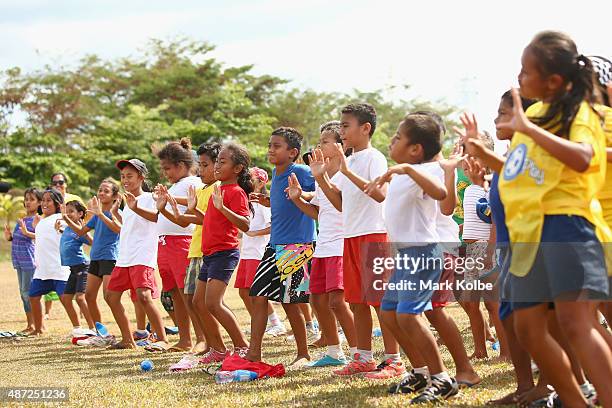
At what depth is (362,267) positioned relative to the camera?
654 centimetres

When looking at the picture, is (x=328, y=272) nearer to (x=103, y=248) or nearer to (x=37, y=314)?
(x=103, y=248)

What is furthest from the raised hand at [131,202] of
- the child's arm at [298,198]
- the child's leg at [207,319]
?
the child's arm at [298,198]

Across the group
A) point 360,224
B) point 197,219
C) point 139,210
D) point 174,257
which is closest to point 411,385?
point 360,224

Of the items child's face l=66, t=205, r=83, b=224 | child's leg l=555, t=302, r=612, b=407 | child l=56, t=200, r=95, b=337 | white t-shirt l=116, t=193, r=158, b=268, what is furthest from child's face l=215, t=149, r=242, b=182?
child's face l=66, t=205, r=83, b=224

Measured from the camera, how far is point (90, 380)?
708 cm

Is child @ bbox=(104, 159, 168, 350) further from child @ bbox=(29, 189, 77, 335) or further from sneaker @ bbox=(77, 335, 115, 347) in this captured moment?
child @ bbox=(29, 189, 77, 335)

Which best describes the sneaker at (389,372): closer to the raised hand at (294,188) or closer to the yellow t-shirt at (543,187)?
the raised hand at (294,188)

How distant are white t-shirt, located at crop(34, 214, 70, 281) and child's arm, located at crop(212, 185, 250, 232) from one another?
4715 millimetres

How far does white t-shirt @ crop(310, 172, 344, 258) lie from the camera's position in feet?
23.4

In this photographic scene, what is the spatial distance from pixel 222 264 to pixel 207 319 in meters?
0.61

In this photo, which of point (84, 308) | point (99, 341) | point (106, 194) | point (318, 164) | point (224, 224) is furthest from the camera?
point (84, 308)

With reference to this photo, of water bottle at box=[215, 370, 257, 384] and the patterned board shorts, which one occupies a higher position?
the patterned board shorts

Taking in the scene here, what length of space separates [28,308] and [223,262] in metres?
5.49

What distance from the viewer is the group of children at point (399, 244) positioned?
411cm
